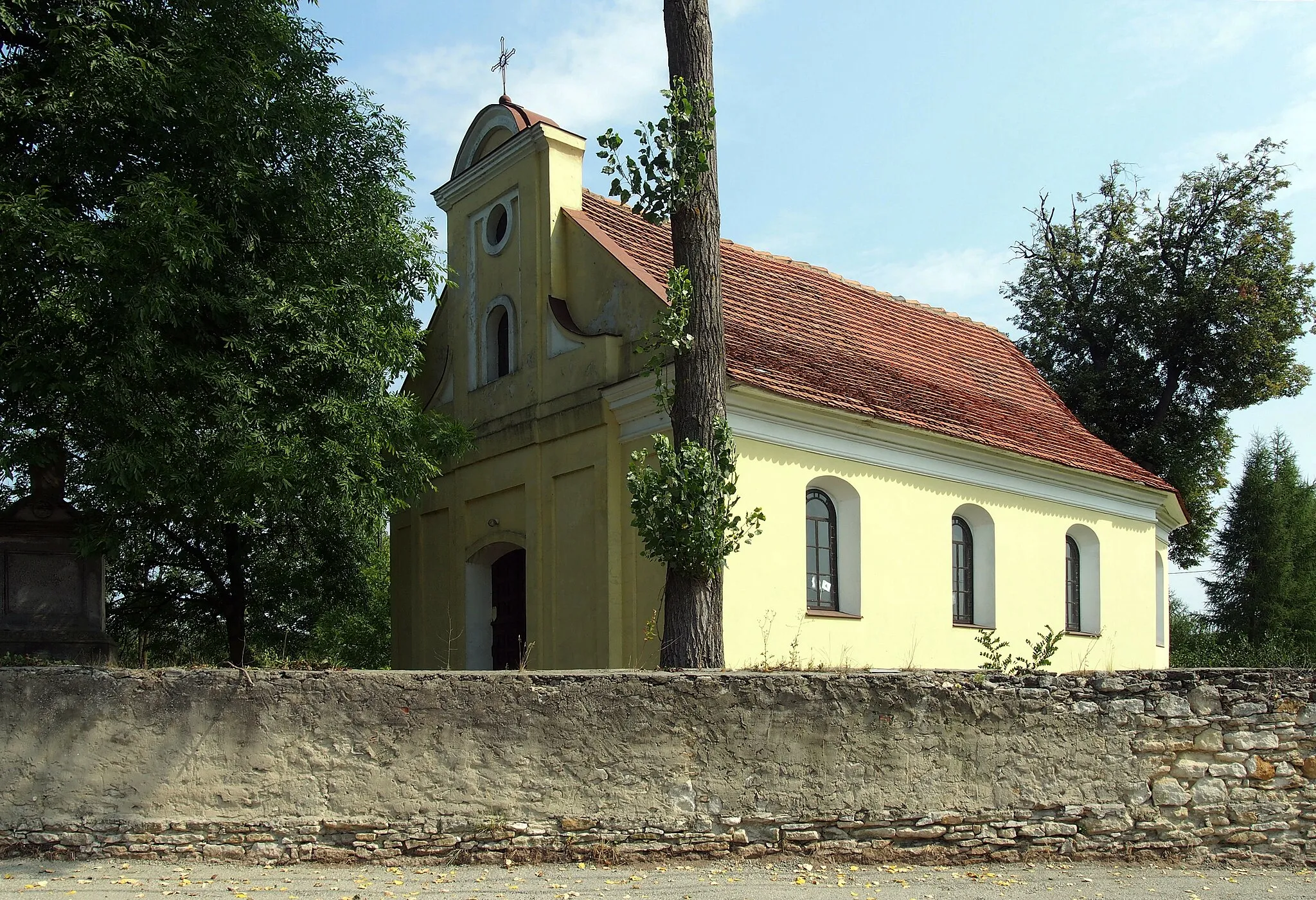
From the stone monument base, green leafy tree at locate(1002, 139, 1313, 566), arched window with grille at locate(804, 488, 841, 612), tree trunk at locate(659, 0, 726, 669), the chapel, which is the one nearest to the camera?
tree trunk at locate(659, 0, 726, 669)

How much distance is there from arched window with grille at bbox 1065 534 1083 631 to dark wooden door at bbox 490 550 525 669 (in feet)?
27.7

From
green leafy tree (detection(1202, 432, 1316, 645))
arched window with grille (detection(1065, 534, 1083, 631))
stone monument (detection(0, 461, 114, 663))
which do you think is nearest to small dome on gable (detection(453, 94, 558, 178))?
stone monument (detection(0, 461, 114, 663))

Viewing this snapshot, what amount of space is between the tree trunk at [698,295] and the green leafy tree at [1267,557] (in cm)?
2991

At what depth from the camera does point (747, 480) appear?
47.7 ft

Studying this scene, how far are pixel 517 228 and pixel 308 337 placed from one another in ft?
16.5

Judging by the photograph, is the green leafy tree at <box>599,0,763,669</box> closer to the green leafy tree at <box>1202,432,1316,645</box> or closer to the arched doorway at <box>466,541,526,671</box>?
the arched doorway at <box>466,541,526,671</box>

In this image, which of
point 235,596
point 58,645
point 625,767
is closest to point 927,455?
point 625,767

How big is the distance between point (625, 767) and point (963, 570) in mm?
9989

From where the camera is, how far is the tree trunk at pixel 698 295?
10.8 metres

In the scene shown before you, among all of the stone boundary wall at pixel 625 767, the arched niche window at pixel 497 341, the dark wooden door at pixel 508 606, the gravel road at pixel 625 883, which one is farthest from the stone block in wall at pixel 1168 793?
the arched niche window at pixel 497 341

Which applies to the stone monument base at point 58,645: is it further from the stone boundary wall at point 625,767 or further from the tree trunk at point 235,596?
the tree trunk at point 235,596

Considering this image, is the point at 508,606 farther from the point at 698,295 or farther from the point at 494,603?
the point at 698,295

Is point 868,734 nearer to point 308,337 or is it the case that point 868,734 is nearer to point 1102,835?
→ point 1102,835

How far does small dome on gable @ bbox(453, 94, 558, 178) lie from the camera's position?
17.3 metres
